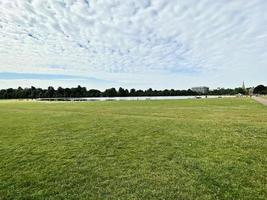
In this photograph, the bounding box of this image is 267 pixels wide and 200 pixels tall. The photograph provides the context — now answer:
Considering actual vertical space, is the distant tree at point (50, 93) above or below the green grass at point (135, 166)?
above

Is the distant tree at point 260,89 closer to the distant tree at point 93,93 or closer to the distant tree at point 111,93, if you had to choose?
the distant tree at point 111,93

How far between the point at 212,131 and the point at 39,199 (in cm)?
949

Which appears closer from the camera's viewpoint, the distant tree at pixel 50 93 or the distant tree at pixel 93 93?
the distant tree at pixel 50 93

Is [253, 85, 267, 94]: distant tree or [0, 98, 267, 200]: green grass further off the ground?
[253, 85, 267, 94]: distant tree

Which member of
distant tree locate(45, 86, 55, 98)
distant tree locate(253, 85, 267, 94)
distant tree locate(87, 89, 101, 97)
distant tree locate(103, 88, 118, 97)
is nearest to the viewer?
distant tree locate(45, 86, 55, 98)

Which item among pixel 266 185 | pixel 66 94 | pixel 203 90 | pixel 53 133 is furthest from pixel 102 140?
pixel 203 90

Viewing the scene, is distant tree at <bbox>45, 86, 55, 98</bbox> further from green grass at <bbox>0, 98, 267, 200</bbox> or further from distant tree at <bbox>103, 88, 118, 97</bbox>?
green grass at <bbox>0, 98, 267, 200</bbox>

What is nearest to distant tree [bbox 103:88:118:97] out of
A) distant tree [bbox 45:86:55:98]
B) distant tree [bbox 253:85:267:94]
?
distant tree [bbox 45:86:55:98]

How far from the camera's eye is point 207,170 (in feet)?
22.7

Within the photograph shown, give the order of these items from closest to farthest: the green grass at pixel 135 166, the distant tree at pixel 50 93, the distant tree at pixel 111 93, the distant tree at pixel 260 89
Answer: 1. the green grass at pixel 135 166
2. the distant tree at pixel 50 93
3. the distant tree at pixel 111 93
4. the distant tree at pixel 260 89

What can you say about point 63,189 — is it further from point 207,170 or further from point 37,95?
point 37,95

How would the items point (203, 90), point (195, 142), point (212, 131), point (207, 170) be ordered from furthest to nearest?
point (203, 90) < point (212, 131) < point (195, 142) < point (207, 170)

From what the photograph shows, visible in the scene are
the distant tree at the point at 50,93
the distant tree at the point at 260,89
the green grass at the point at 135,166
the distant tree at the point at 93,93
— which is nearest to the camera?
the green grass at the point at 135,166

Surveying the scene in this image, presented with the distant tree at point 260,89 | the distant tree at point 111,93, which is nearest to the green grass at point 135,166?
the distant tree at point 111,93
